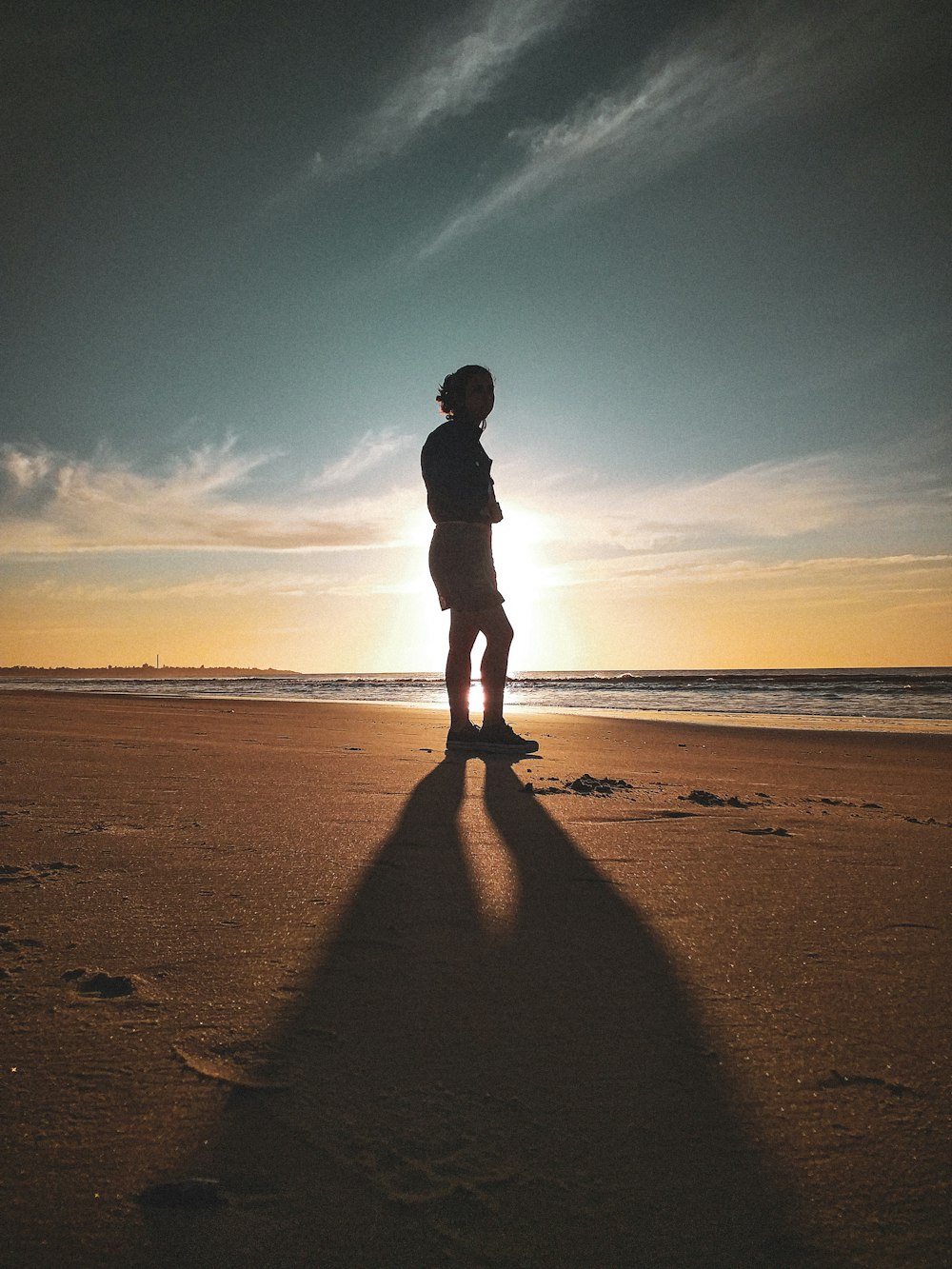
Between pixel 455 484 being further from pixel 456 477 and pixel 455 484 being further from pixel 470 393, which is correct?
pixel 470 393

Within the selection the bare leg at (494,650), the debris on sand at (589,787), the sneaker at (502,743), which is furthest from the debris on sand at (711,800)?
the bare leg at (494,650)

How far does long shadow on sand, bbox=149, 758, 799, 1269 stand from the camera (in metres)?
0.56

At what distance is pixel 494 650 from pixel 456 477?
1.06 m

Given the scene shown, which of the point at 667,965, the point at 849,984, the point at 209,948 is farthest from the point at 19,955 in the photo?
the point at 849,984

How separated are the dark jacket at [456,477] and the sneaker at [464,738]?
4.08ft

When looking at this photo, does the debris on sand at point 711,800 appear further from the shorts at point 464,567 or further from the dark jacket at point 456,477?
the dark jacket at point 456,477

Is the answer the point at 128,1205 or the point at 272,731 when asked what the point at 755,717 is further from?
the point at 128,1205

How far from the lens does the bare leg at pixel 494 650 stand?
4551 millimetres

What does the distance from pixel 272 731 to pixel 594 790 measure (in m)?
3.50

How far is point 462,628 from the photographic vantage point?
4.57 metres

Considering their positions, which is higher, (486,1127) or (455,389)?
(455,389)

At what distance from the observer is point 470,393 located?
4.74 m

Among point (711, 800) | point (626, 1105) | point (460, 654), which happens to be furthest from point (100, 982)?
point (460, 654)

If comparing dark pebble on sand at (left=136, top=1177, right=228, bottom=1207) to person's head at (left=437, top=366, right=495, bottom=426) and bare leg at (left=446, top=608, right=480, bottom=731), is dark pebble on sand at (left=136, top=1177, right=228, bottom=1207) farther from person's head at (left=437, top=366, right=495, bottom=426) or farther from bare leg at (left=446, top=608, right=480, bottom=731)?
person's head at (left=437, top=366, right=495, bottom=426)
